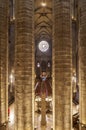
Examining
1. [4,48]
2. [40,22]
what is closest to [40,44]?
[40,22]

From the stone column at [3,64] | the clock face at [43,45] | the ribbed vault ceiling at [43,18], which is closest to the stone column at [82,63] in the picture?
the stone column at [3,64]

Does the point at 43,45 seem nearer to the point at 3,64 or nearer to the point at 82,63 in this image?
the point at 3,64

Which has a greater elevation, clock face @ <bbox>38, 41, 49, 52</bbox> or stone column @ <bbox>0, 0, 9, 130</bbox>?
clock face @ <bbox>38, 41, 49, 52</bbox>

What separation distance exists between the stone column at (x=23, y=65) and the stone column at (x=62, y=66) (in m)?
1.36

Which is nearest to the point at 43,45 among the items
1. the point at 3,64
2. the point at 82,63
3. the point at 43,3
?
the point at 43,3

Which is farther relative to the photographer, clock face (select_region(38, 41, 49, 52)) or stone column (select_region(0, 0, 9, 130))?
clock face (select_region(38, 41, 49, 52))

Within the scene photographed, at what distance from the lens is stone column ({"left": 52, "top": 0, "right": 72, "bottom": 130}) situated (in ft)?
36.0

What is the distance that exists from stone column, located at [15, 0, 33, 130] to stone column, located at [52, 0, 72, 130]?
1365 millimetres

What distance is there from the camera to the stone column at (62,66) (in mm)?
10977

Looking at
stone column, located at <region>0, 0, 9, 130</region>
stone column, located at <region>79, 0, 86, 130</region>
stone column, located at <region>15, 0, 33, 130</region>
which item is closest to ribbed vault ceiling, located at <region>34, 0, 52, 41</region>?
stone column, located at <region>0, 0, 9, 130</region>

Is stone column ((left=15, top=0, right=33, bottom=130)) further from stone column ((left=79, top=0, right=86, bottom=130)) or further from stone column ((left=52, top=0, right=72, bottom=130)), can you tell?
stone column ((left=79, top=0, right=86, bottom=130))

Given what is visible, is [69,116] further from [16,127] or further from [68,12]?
[68,12]

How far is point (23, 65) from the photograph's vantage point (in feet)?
36.5

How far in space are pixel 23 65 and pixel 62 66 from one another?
2.13 metres
